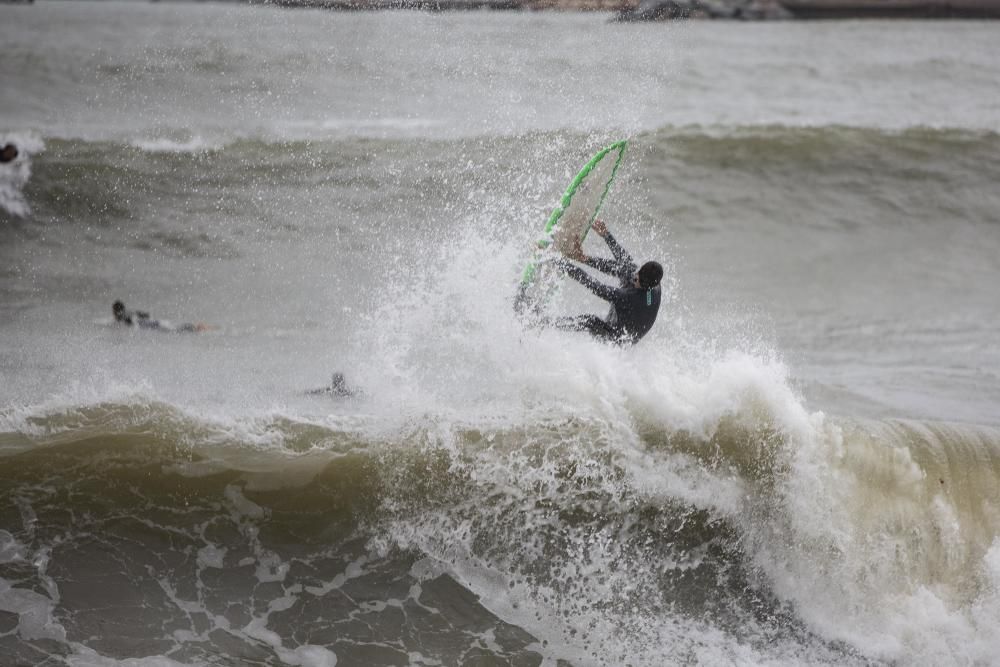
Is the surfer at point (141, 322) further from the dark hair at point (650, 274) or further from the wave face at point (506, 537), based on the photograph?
the dark hair at point (650, 274)

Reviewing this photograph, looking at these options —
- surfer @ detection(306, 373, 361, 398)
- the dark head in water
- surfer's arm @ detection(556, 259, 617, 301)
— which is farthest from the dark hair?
the dark head in water

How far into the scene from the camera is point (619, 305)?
25.1 ft

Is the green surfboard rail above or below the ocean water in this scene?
above

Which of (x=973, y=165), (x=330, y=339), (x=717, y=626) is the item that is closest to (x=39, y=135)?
(x=330, y=339)

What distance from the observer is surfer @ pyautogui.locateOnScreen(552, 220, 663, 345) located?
7.52 m

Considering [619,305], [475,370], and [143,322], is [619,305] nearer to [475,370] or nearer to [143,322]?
[475,370]

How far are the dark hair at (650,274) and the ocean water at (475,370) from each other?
23.2 inches

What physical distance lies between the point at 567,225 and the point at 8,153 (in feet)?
27.7

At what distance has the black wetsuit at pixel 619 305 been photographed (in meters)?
7.58

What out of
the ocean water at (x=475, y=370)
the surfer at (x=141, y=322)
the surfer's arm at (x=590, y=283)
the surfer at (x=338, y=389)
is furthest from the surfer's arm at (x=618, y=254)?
the surfer at (x=141, y=322)

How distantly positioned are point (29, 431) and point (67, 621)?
1646 millimetres

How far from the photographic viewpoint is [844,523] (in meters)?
6.80

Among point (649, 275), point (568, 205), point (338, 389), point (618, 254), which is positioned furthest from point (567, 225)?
point (338, 389)

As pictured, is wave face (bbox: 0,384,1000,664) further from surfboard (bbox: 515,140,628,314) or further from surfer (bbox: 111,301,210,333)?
surfer (bbox: 111,301,210,333)
